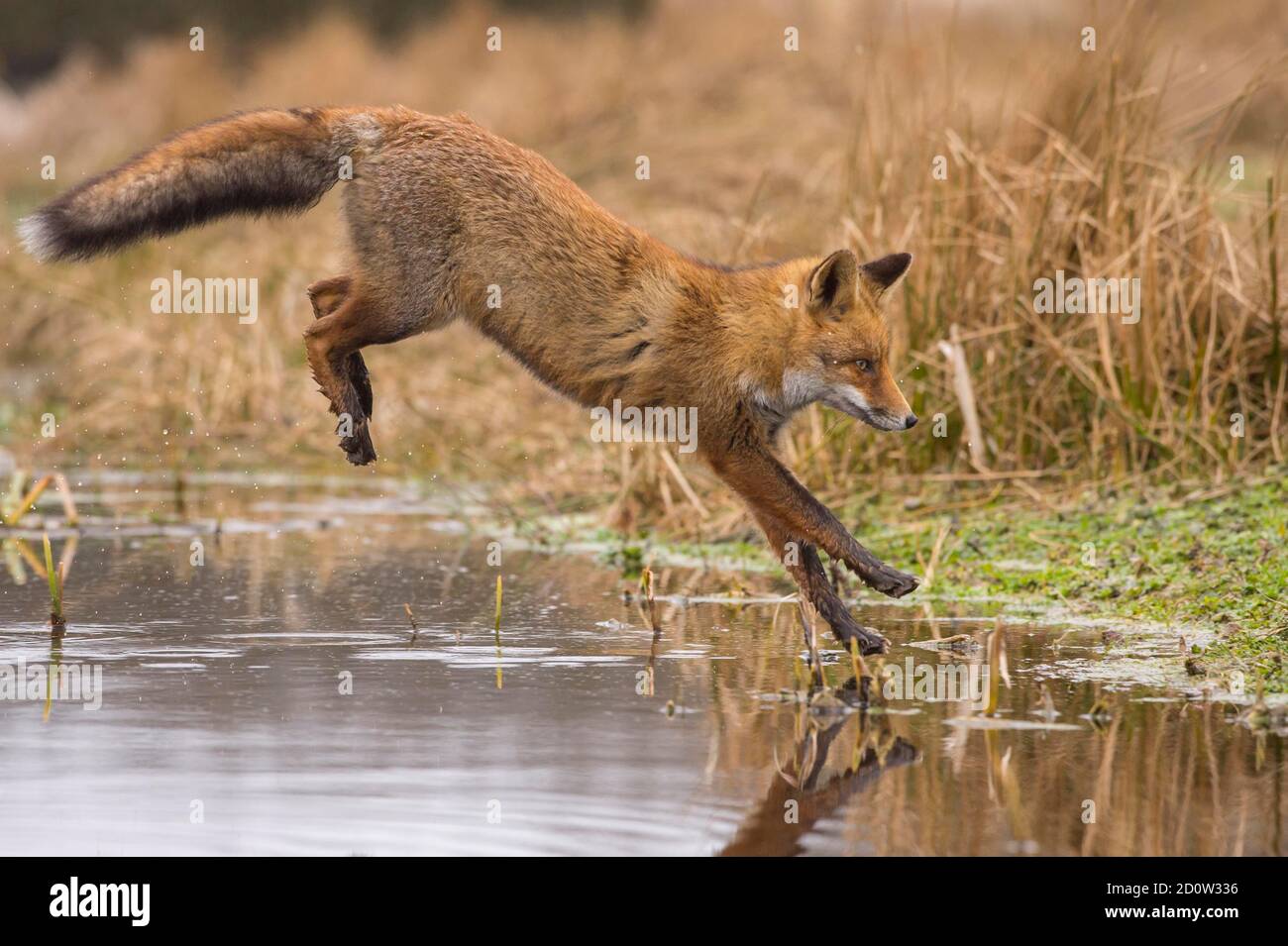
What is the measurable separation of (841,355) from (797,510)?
739 millimetres

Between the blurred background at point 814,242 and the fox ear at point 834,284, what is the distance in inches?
86.3

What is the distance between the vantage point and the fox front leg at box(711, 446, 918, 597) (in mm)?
7922

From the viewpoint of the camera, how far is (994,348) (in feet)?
35.7

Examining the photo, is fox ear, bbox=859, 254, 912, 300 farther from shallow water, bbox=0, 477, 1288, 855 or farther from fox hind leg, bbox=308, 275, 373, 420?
fox hind leg, bbox=308, 275, 373, 420

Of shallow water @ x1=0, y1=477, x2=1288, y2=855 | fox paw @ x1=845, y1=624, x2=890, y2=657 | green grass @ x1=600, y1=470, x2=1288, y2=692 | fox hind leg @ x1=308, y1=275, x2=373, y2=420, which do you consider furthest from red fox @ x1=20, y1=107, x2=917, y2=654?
green grass @ x1=600, y1=470, x2=1288, y2=692

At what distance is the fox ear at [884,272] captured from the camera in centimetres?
839

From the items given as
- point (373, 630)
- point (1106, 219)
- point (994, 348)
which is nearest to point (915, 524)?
point (994, 348)

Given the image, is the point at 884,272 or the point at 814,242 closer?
the point at 884,272

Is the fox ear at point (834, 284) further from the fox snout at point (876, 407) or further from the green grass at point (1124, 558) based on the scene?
the green grass at point (1124, 558)

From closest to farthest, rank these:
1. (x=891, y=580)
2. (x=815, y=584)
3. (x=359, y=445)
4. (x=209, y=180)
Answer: (x=815, y=584), (x=891, y=580), (x=209, y=180), (x=359, y=445)

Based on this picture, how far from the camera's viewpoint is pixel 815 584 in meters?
7.80

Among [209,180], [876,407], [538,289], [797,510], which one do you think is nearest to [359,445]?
[538,289]

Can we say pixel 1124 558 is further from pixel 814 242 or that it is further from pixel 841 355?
A: pixel 814 242
